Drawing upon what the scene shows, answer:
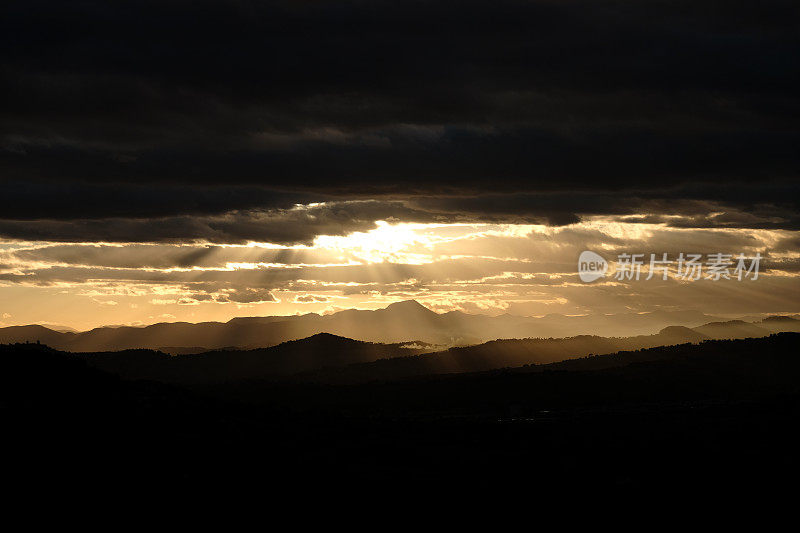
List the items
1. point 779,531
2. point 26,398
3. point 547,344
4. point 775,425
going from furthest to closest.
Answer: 1. point 547,344
2. point 775,425
3. point 26,398
4. point 779,531

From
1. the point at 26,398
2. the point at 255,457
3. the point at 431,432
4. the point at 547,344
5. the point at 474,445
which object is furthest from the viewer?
the point at 547,344

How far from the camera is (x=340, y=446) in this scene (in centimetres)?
4103

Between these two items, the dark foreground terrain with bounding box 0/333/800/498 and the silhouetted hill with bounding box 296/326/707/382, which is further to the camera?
the silhouetted hill with bounding box 296/326/707/382

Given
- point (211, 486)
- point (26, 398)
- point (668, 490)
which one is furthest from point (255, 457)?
point (668, 490)

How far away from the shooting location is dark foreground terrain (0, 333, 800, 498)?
33062 millimetres

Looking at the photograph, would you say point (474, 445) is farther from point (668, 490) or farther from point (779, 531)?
point (779, 531)

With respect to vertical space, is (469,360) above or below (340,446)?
above

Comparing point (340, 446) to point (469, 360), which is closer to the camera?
point (340, 446)

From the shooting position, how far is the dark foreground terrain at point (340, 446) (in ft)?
108

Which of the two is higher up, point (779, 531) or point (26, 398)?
point (26, 398)

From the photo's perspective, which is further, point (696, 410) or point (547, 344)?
point (547, 344)

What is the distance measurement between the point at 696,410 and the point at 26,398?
41.8 m

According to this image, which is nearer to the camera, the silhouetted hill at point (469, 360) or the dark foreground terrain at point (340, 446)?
the dark foreground terrain at point (340, 446)

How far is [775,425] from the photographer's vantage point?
50.8m
